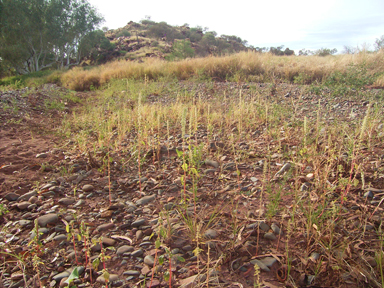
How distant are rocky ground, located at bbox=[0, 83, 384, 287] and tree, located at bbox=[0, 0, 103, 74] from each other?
24.0m

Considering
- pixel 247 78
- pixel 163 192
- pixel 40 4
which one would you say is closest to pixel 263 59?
pixel 247 78

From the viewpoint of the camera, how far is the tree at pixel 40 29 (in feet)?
67.6

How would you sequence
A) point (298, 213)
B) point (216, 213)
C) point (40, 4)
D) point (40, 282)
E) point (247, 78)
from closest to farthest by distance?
point (40, 282), point (298, 213), point (216, 213), point (247, 78), point (40, 4)

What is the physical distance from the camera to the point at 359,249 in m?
1.45

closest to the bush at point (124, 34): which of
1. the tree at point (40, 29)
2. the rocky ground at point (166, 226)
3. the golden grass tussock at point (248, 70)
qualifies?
the tree at point (40, 29)

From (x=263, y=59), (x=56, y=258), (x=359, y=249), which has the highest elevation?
(x=263, y=59)

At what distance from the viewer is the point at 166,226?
69.1 inches

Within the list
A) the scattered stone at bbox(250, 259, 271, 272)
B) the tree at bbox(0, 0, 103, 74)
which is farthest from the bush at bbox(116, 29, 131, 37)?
the scattered stone at bbox(250, 259, 271, 272)

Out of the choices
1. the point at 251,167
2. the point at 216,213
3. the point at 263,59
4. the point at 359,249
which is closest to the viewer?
the point at 359,249

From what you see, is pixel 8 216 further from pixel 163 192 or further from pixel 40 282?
pixel 163 192

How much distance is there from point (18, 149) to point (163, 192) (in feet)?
7.50

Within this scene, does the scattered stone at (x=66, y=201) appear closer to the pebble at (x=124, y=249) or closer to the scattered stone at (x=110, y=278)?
the pebble at (x=124, y=249)

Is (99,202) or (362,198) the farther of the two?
(99,202)

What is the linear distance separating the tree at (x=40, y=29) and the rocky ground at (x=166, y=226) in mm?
23961
